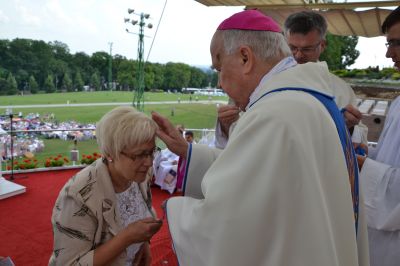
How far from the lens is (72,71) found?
21.8 metres

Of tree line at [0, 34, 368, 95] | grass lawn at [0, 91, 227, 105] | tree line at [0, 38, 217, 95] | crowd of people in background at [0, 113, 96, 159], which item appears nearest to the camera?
crowd of people in background at [0, 113, 96, 159]

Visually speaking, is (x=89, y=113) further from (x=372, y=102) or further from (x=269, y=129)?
(x=269, y=129)

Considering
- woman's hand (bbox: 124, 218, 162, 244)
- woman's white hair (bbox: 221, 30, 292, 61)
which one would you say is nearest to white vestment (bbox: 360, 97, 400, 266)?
woman's white hair (bbox: 221, 30, 292, 61)

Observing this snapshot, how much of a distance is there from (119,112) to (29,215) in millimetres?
4955

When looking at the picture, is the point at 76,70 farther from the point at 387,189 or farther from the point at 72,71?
the point at 387,189

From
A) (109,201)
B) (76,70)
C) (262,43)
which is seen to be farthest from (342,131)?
(76,70)

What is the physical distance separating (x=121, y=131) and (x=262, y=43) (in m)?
0.98

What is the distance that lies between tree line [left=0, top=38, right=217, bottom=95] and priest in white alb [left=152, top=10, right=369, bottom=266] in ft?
55.3

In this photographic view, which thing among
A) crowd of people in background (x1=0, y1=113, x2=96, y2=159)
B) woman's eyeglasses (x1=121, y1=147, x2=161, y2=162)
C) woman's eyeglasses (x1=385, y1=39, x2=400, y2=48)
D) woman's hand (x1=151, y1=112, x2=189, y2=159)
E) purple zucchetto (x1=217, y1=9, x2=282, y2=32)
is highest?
woman's eyeglasses (x1=385, y1=39, x2=400, y2=48)

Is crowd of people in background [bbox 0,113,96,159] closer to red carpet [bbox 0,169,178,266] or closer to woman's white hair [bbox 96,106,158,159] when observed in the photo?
red carpet [bbox 0,169,178,266]

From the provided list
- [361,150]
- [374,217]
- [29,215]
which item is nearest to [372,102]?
[361,150]

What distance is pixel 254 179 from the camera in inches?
44.0

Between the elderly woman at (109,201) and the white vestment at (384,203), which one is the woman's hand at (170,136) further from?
the white vestment at (384,203)

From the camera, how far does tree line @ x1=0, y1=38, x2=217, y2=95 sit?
18.6 m
